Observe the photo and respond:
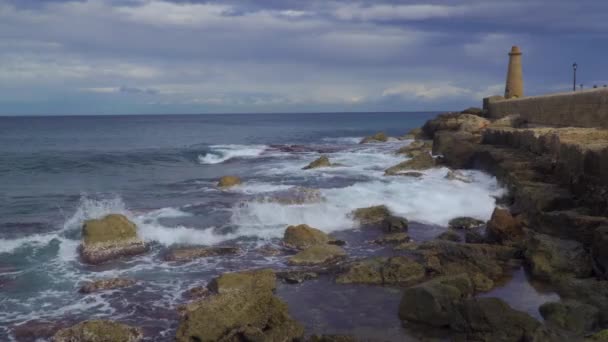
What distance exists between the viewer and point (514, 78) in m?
35.1

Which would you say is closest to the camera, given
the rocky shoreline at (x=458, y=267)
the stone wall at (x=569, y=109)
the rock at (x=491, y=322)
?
the rock at (x=491, y=322)

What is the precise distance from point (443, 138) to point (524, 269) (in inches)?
619

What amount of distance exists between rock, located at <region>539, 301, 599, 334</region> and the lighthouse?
2977cm

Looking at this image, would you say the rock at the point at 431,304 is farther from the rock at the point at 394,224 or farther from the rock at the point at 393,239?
the rock at the point at 394,224

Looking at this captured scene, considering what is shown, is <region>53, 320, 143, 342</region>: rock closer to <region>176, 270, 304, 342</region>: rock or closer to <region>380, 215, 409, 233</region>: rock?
<region>176, 270, 304, 342</region>: rock

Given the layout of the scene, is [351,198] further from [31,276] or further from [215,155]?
[215,155]

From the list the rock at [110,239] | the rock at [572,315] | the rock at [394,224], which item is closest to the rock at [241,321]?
the rock at [572,315]

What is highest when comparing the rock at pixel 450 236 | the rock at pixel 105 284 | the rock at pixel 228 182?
the rock at pixel 228 182

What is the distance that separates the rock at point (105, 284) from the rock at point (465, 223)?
7.43 m

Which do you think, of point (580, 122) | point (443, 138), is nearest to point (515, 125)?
point (443, 138)

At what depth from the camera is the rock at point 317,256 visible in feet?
34.3

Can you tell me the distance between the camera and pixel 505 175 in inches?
626

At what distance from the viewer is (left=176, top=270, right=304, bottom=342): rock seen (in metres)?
6.96

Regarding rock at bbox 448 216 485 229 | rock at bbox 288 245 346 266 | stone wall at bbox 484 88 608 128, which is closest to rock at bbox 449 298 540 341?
rock at bbox 288 245 346 266
